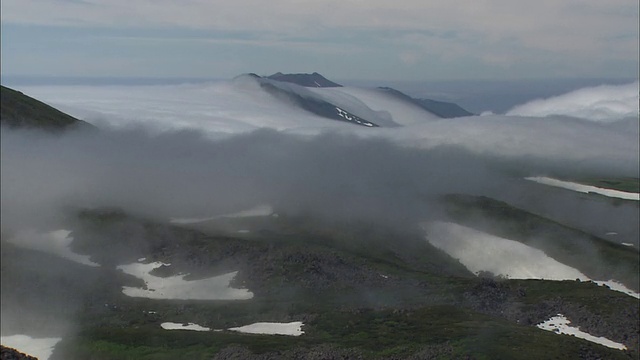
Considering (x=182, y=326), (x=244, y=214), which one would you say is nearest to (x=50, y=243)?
(x=182, y=326)

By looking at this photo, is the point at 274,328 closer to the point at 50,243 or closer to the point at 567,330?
the point at 567,330

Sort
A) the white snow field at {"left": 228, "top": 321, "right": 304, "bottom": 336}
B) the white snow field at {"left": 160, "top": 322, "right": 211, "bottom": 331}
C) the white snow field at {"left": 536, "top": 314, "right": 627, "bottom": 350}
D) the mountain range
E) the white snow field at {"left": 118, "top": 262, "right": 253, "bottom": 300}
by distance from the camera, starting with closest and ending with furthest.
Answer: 1. the mountain range
2. the white snow field at {"left": 228, "top": 321, "right": 304, "bottom": 336}
3. the white snow field at {"left": 160, "top": 322, "right": 211, "bottom": 331}
4. the white snow field at {"left": 536, "top": 314, "right": 627, "bottom": 350}
5. the white snow field at {"left": 118, "top": 262, "right": 253, "bottom": 300}

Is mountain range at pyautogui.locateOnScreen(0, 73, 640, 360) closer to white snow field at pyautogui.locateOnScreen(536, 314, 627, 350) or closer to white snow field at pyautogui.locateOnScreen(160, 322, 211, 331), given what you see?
white snow field at pyautogui.locateOnScreen(160, 322, 211, 331)

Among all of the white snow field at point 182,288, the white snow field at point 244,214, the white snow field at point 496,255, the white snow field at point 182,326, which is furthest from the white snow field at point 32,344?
the white snow field at point 496,255

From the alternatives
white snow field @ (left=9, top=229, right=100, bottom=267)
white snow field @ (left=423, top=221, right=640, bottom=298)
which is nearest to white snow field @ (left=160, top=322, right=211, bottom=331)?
white snow field @ (left=9, top=229, right=100, bottom=267)

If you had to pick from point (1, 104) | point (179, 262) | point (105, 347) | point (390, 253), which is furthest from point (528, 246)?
point (1, 104)

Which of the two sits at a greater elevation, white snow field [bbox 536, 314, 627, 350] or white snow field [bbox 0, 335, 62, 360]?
white snow field [bbox 0, 335, 62, 360]
